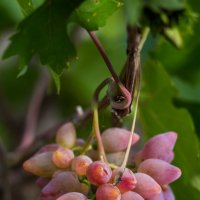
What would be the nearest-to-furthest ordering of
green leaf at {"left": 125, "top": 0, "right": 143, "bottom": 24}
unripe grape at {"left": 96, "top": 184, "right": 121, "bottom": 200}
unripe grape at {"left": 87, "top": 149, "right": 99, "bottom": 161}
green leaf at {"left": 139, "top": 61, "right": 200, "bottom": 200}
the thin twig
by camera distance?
green leaf at {"left": 125, "top": 0, "right": 143, "bottom": 24}
unripe grape at {"left": 96, "top": 184, "right": 121, "bottom": 200}
unripe grape at {"left": 87, "top": 149, "right": 99, "bottom": 161}
green leaf at {"left": 139, "top": 61, "right": 200, "bottom": 200}
the thin twig

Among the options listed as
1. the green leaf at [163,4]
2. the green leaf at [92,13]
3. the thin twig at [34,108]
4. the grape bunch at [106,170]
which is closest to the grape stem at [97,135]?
the grape bunch at [106,170]

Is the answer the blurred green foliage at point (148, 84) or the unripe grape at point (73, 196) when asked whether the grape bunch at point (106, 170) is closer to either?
the unripe grape at point (73, 196)

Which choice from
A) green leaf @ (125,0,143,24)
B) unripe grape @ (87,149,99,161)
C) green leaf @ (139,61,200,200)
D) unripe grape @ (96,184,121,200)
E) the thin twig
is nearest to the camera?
green leaf @ (125,0,143,24)

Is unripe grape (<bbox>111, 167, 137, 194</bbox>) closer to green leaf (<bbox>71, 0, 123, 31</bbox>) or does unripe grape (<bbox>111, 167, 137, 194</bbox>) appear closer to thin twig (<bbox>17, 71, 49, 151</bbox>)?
green leaf (<bbox>71, 0, 123, 31</bbox>)

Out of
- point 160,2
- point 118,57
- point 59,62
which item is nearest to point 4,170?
point 118,57

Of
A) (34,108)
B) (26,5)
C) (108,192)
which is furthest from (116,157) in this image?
(34,108)

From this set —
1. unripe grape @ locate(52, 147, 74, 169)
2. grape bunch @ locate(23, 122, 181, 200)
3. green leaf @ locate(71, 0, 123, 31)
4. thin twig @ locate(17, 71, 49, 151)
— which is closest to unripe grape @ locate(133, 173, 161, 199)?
grape bunch @ locate(23, 122, 181, 200)

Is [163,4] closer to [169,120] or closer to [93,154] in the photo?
[93,154]

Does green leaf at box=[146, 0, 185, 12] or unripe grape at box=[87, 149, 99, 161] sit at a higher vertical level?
green leaf at box=[146, 0, 185, 12]
